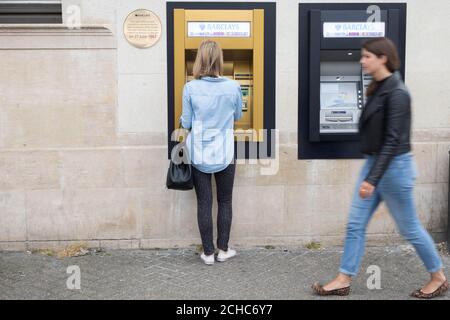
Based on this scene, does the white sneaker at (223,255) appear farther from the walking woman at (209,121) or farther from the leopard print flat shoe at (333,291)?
the leopard print flat shoe at (333,291)

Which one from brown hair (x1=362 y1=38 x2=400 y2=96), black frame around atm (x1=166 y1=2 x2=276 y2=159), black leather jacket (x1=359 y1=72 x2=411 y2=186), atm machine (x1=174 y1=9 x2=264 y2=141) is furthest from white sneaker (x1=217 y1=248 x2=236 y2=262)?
brown hair (x1=362 y1=38 x2=400 y2=96)

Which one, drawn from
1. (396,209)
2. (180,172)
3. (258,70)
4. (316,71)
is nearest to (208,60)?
(258,70)

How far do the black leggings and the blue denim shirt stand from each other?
0.09 m

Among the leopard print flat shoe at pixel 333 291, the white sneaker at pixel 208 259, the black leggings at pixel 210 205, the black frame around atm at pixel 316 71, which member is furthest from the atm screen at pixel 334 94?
the leopard print flat shoe at pixel 333 291

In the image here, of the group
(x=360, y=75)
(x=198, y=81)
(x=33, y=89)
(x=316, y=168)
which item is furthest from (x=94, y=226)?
(x=360, y=75)

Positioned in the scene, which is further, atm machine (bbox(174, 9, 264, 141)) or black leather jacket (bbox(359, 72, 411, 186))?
atm machine (bbox(174, 9, 264, 141))

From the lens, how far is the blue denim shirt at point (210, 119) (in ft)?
15.2

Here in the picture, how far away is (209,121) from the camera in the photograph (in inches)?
183

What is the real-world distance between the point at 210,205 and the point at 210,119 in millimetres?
706

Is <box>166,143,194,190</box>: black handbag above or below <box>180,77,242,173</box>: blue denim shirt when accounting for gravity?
below

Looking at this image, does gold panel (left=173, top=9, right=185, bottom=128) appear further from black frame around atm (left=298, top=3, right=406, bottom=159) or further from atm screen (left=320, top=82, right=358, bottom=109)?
atm screen (left=320, top=82, right=358, bottom=109)

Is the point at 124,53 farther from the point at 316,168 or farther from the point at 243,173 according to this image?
the point at 316,168

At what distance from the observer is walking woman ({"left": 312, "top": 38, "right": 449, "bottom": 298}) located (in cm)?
371

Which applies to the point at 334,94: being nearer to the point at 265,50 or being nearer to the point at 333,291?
the point at 265,50
